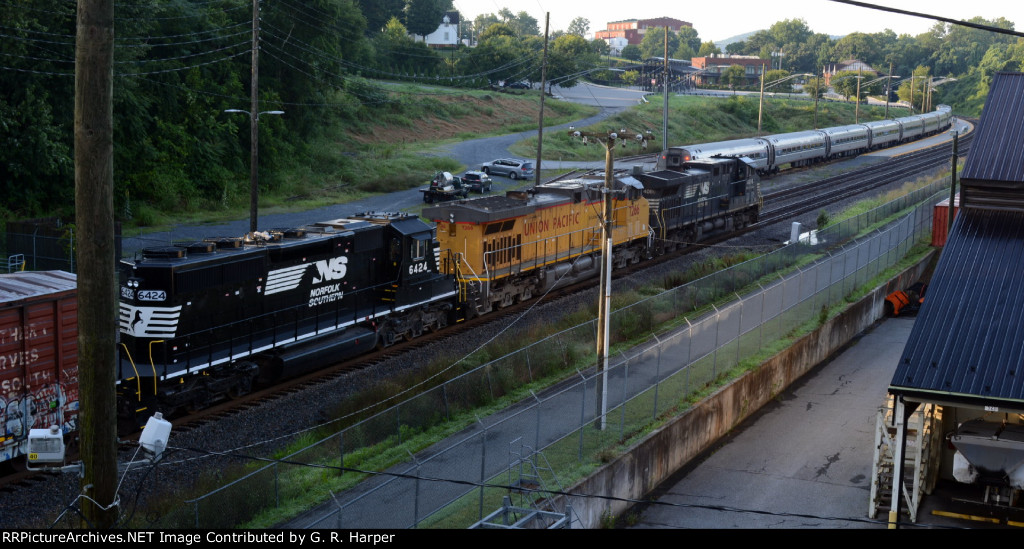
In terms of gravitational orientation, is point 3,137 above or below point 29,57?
below

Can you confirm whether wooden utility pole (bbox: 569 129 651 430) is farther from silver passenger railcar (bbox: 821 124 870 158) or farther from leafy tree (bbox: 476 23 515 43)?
leafy tree (bbox: 476 23 515 43)

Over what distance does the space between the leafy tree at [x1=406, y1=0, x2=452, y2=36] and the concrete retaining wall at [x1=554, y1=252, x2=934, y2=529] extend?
112 m

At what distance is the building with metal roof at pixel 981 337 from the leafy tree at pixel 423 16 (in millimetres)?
120494

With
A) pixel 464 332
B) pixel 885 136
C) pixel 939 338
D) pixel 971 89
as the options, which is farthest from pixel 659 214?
pixel 971 89

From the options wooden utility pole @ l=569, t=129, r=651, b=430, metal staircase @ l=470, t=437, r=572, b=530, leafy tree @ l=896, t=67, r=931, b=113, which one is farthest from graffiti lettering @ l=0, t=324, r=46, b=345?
leafy tree @ l=896, t=67, r=931, b=113

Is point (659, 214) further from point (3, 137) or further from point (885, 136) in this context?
point (885, 136)

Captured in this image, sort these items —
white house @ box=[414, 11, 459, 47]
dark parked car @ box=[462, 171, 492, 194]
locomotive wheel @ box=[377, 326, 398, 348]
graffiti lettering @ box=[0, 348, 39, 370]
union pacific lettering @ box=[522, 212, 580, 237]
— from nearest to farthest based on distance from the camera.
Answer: graffiti lettering @ box=[0, 348, 39, 370] < locomotive wheel @ box=[377, 326, 398, 348] < union pacific lettering @ box=[522, 212, 580, 237] < dark parked car @ box=[462, 171, 492, 194] < white house @ box=[414, 11, 459, 47]

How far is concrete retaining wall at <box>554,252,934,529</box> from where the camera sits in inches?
701

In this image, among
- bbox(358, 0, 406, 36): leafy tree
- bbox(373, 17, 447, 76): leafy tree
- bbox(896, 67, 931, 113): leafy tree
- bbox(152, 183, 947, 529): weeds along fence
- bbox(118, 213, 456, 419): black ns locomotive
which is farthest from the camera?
bbox(896, 67, 931, 113): leafy tree

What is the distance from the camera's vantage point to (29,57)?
42156mm

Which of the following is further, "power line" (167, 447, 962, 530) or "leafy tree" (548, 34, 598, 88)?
"leafy tree" (548, 34, 598, 88)

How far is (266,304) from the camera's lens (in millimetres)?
23250

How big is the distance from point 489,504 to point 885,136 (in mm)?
87470

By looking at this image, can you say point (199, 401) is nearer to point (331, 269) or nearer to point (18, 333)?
point (18, 333)
